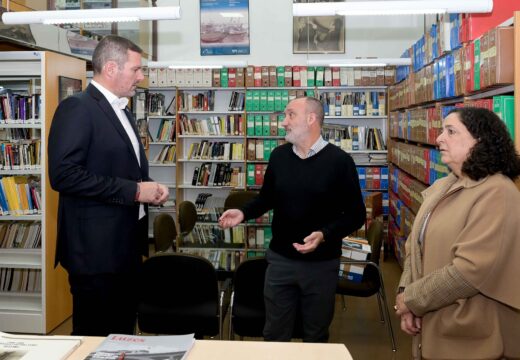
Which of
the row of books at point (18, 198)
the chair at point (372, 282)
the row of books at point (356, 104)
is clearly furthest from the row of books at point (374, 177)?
the row of books at point (18, 198)

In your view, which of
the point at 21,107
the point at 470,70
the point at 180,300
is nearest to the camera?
the point at 180,300

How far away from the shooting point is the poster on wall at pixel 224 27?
25.9 ft

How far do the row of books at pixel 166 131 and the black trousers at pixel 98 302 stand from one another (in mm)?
5735

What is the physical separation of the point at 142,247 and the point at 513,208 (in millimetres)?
1471

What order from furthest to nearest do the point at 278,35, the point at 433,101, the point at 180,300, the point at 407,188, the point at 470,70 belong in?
the point at 278,35 → the point at 407,188 → the point at 433,101 → the point at 470,70 → the point at 180,300

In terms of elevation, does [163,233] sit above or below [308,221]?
below

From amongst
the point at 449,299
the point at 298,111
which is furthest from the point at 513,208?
the point at 298,111

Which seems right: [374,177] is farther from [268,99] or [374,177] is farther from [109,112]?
[109,112]

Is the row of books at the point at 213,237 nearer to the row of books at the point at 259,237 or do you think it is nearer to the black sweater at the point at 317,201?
the row of books at the point at 259,237

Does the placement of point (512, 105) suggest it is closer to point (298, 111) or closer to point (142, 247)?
point (298, 111)

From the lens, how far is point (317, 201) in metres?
2.39

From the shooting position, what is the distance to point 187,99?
767 cm

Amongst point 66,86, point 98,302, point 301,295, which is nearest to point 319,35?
point 66,86

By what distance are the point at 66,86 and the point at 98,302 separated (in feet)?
9.08
